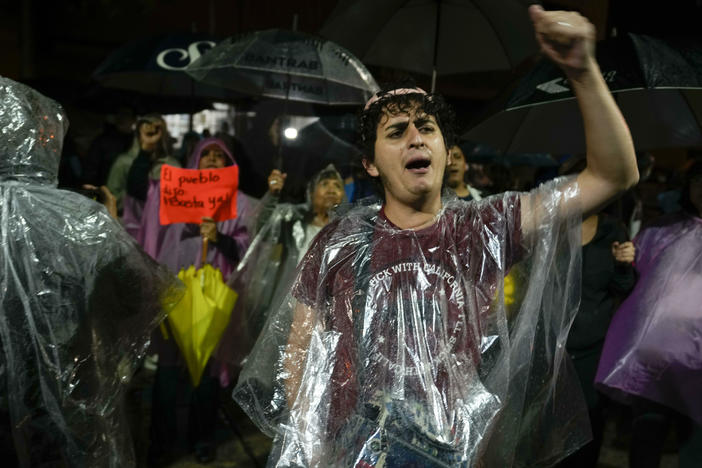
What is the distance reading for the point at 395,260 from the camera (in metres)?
2.12

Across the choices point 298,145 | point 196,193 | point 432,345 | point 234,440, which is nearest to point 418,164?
point 432,345

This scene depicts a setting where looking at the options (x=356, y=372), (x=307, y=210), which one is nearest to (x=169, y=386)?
(x=307, y=210)

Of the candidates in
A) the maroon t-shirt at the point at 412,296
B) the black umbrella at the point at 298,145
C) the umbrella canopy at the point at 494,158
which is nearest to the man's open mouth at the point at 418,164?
the maroon t-shirt at the point at 412,296

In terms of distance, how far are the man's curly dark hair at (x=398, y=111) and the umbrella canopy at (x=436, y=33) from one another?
290 cm

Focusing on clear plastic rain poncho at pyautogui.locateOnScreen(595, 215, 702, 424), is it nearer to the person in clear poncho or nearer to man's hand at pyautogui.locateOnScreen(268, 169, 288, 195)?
the person in clear poncho

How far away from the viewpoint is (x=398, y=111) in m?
2.27

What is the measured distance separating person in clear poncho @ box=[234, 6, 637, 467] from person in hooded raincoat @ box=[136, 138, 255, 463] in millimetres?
2447

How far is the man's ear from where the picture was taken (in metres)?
2.42

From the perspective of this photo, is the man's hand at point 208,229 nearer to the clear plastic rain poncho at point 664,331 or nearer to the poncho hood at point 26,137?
the poncho hood at point 26,137

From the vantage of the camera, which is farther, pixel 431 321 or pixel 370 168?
pixel 370 168

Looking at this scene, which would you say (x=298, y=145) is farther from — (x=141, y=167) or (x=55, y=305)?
(x=55, y=305)

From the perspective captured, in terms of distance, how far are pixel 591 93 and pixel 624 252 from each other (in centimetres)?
226

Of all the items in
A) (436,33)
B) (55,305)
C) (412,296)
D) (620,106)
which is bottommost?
(55,305)

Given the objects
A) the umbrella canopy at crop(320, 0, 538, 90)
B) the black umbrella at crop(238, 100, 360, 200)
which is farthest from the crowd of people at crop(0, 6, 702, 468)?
the black umbrella at crop(238, 100, 360, 200)
